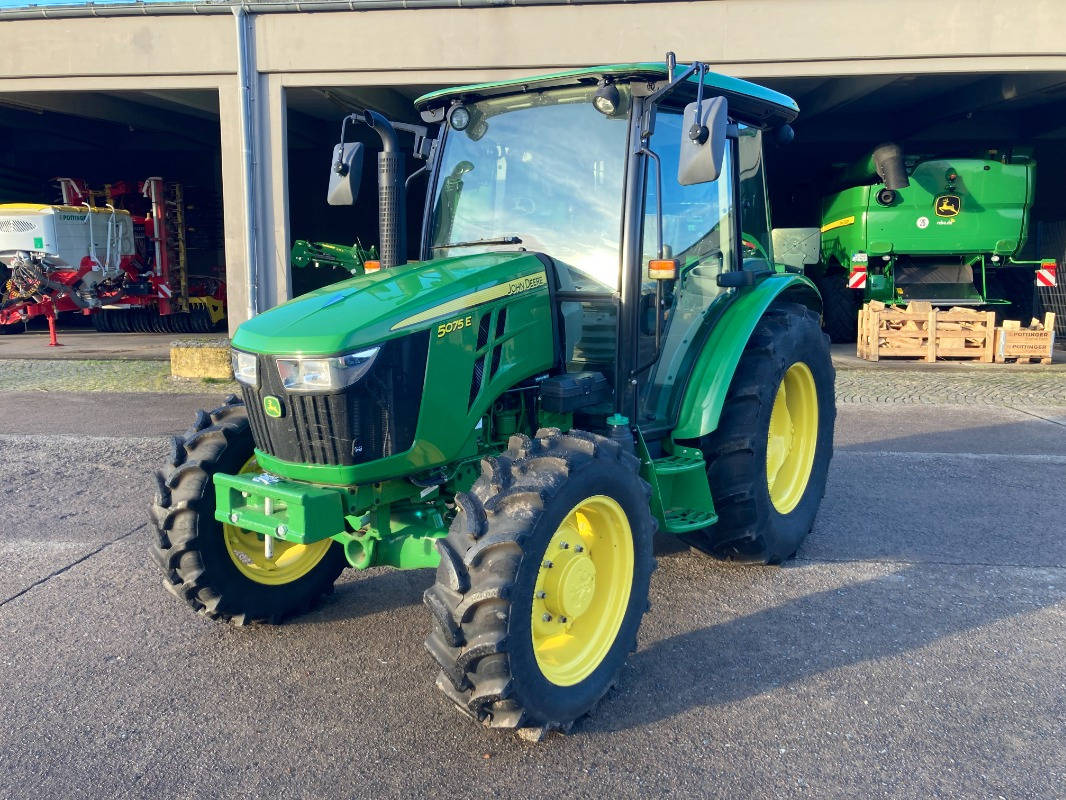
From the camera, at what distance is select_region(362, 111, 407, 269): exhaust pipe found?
3943 mm

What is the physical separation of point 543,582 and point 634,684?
617 mm

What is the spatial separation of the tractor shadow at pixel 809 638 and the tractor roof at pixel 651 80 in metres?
2.32

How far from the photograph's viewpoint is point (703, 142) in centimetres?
317

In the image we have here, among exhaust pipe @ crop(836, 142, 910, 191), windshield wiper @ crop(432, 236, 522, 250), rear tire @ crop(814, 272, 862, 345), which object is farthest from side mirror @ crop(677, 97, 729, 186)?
rear tire @ crop(814, 272, 862, 345)

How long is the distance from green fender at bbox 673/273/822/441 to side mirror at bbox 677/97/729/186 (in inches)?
41.8

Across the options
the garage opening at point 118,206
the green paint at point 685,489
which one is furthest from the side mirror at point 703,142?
the garage opening at point 118,206

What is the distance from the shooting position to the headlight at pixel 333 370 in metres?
2.95

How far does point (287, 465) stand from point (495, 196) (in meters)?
1.60

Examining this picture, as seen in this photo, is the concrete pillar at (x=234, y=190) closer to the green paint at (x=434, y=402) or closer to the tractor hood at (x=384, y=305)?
the green paint at (x=434, y=402)

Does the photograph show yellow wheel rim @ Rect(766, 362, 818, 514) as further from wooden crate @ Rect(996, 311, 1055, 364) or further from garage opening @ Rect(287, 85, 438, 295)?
garage opening @ Rect(287, 85, 438, 295)

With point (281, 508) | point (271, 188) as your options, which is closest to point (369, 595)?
point (281, 508)

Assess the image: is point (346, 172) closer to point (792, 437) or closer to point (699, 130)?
point (699, 130)

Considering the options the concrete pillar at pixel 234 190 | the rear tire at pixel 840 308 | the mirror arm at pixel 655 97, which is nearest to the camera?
the mirror arm at pixel 655 97

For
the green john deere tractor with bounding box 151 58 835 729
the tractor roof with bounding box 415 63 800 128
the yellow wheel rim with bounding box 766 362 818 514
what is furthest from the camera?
the yellow wheel rim with bounding box 766 362 818 514
